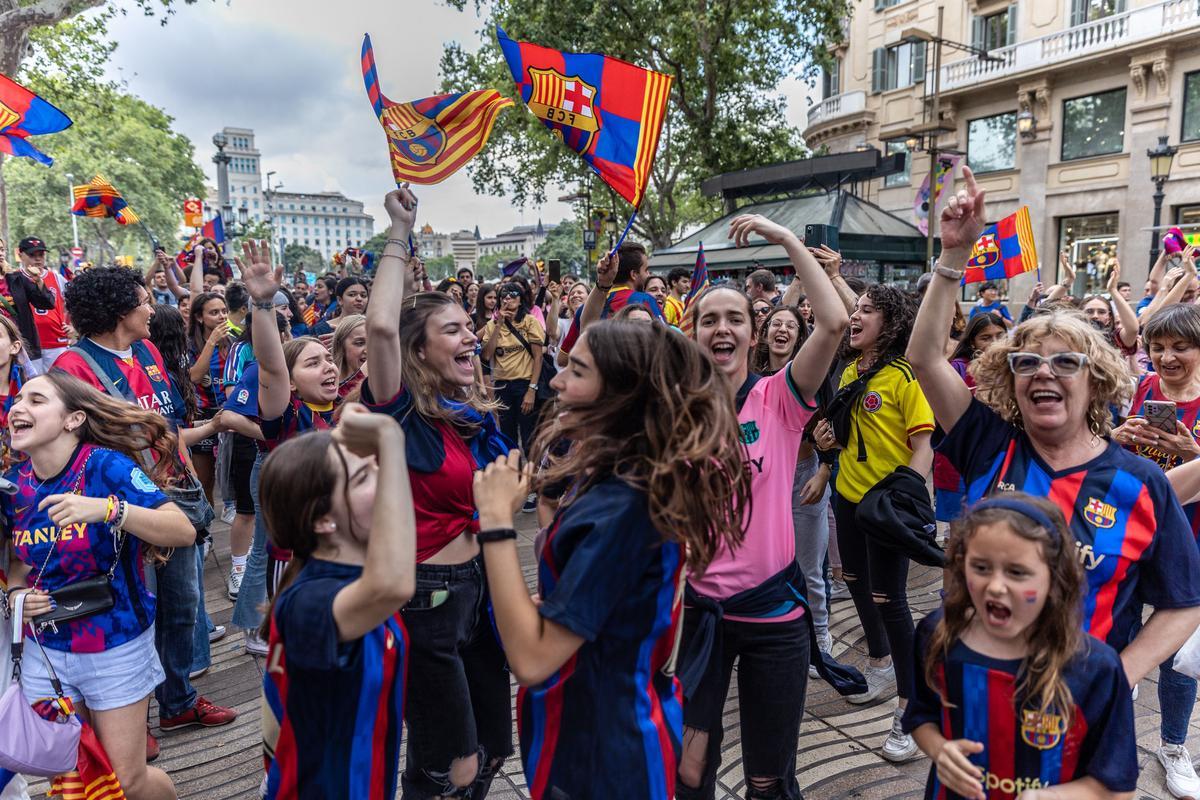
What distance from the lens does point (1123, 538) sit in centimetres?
208

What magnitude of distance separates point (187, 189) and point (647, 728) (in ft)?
197

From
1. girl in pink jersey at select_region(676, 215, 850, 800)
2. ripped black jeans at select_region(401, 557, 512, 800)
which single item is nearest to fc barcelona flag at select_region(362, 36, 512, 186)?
girl in pink jersey at select_region(676, 215, 850, 800)

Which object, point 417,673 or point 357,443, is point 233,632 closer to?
point 417,673

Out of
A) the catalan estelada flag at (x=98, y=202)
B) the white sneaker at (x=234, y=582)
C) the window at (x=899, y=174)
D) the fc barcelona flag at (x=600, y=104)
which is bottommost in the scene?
the white sneaker at (x=234, y=582)

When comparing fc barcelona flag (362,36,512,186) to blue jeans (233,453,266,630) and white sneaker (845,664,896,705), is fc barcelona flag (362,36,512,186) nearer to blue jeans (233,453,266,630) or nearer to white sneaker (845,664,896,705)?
blue jeans (233,453,266,630)

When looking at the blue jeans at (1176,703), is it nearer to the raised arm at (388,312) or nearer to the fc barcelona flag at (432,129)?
the raised arm at (388,312)

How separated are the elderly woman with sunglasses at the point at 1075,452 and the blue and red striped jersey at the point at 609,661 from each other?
0.85 meters

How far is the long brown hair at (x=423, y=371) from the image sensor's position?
104 inches

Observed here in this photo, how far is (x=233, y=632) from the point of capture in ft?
16.1

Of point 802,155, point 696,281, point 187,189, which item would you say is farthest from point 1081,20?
point 187,189

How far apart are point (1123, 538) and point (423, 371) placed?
218 centimetres

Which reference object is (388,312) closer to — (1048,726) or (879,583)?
(1048,726)

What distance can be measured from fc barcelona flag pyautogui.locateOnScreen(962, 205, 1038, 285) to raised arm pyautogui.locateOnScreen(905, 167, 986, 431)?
6178 mm

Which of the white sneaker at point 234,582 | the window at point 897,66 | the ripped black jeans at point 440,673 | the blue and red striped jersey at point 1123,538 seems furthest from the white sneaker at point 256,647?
the window at point 897,66
